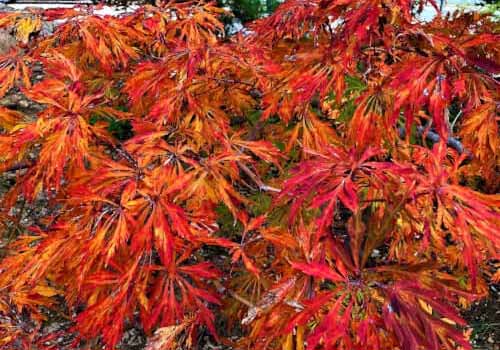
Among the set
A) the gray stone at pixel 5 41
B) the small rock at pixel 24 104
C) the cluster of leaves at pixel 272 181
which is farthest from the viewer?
the gray stone at pixel 5 41

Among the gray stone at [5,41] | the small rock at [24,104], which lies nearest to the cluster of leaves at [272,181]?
the small rock at [24,104]

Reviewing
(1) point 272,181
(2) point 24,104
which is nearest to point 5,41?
(2) point 24,104

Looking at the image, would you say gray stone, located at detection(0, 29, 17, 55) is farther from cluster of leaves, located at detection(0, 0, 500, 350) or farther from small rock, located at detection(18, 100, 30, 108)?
cluster of leaves, located at detection(0, 0, 500, 350)

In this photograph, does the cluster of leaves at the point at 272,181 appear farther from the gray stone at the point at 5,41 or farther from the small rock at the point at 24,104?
the gray stone at the point at 5,41

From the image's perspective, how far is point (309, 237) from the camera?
1.28 meters

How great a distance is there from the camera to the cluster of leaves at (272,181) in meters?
1.07

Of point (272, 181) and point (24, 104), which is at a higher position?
point (272, 181)

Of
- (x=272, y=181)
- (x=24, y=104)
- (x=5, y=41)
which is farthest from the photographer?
(x=5, y=41)

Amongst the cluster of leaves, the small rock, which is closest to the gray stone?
the small rock

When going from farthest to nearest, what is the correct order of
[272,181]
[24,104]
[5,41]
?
[5,41] → [24,104] → [272,181]

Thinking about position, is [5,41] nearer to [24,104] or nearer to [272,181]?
[24,104]

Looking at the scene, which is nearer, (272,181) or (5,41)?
(272,181)

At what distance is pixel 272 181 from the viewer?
1812 mm

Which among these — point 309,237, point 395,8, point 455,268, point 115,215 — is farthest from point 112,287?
point 455,268
